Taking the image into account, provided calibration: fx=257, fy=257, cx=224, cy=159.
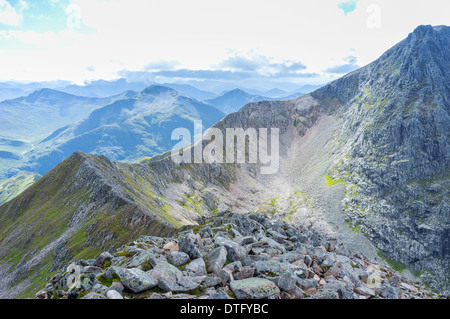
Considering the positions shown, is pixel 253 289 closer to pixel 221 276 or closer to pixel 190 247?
pixel 221 276

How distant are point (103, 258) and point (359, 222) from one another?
19680cm

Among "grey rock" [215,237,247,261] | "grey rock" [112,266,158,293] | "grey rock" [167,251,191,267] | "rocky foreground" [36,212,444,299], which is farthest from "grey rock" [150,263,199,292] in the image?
"grey rock" [215,237,247,261]

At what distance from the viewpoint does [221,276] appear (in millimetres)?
19859

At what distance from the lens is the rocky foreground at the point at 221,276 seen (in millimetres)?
18297

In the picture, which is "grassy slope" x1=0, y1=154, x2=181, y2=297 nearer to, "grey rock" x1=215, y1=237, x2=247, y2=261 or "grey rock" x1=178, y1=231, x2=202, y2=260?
"grey rock" x1=178, y1=231, x2=202, y2=260

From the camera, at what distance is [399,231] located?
183250mm

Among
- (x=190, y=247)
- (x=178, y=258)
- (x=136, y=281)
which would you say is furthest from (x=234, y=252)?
(x=136, y=281)

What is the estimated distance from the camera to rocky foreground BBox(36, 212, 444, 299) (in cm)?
1830

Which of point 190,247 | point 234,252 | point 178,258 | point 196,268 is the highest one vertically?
point 190,247

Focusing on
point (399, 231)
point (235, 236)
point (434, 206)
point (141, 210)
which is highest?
point (235, 236)

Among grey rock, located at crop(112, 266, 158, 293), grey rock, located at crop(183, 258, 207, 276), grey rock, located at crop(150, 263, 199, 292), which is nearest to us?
grey rock, located at crop(112, 266, 158, 293)
